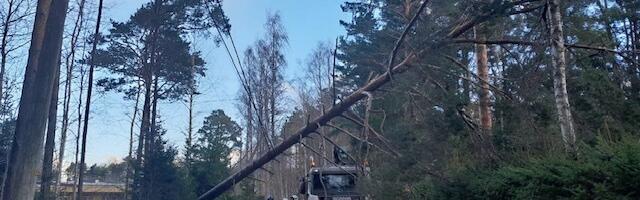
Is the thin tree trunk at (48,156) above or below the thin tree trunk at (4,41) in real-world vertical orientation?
below

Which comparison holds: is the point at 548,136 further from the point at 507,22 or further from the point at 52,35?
the point at 52,35

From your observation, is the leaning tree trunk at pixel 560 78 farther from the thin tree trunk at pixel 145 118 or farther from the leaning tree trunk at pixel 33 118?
the thin tree trunk at pixel 145 118

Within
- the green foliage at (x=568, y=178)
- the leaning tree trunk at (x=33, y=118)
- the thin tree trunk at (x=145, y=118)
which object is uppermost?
the thin tree trunk at (x=145, y=118)

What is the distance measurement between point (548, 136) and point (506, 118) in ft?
4.04

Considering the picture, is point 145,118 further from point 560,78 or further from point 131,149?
point 560,78

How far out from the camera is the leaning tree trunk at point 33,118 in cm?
627

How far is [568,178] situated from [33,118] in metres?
5.65

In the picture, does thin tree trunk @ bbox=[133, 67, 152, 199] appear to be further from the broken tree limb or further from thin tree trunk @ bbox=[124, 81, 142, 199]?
the broken tree limb

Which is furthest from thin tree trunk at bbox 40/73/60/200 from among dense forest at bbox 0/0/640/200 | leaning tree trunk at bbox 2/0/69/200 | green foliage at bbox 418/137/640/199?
green foliage at bbox 418/137/640/199

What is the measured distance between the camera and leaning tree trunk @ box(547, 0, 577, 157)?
7129 mm

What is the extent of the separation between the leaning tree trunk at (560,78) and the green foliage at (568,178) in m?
1.09

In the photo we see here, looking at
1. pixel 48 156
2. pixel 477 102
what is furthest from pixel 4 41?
pixel 477 102

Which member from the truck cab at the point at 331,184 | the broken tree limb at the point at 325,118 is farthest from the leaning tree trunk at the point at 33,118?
the truck cab at the point at 331,184

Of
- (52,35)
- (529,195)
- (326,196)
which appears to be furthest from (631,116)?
(52,35)
